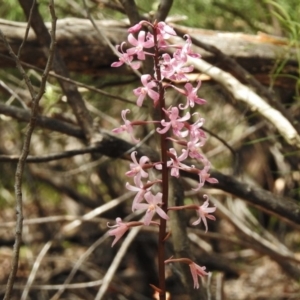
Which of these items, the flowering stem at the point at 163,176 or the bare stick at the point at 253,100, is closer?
the flowering stem at the point at 163,176

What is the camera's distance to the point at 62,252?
465cm

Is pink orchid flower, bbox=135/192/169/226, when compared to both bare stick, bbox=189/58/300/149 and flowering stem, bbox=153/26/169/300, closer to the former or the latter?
flowering stem, bbox=153/26/169/300

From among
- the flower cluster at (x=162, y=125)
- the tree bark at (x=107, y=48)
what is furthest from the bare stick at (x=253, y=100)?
the flower cluster at (x=162, y=125)

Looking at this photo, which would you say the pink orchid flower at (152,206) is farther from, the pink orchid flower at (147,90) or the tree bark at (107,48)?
the tree bark at (107,48)

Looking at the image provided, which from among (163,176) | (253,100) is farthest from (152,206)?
(253,100)

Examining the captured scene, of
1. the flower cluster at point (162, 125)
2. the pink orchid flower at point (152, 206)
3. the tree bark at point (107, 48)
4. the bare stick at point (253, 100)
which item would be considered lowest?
the pink orchid flower at point (152, 206)

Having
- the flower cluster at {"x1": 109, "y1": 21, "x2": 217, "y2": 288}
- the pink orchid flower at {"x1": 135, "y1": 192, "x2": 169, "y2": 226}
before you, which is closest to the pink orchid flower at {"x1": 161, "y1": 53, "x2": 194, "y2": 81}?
the flower cluster at {"x1": 109, "y1": 21, "x2": 217, "y2": 288}

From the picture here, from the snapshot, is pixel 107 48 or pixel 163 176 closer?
pixel 163 176

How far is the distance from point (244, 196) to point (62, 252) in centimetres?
246

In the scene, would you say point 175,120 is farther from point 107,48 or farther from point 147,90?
point 107,48

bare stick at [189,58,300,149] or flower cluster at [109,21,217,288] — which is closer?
flower cluster at [109,21,217,288]

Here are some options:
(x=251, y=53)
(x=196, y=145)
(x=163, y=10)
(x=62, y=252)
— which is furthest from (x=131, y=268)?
(x=196, y=145)

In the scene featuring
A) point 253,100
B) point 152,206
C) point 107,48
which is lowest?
point 152,206

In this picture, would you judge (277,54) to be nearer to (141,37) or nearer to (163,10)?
(163,10)
